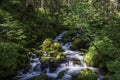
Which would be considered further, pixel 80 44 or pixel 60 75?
pixel 80 44

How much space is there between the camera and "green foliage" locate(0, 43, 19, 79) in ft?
42.4

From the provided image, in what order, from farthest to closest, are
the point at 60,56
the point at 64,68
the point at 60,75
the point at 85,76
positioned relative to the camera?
the point at 60,56 → the point at 64,68 → the point at 60,75 → the point at 85,76

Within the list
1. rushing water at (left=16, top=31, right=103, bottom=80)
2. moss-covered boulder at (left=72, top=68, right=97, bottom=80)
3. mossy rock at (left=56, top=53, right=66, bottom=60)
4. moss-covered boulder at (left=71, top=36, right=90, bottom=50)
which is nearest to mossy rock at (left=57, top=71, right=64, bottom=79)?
rushing water at (left=16, top=31, right=103, bottom=80)

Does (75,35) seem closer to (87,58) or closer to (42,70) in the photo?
(87,58)

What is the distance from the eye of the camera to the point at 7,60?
13094 millimetres

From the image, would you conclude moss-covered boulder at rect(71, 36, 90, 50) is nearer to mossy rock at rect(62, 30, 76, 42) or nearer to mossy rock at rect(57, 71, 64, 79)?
mossy rock at rect(62, 30, 76, 42)

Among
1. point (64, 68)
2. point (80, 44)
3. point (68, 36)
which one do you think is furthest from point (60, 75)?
point (68, 36)

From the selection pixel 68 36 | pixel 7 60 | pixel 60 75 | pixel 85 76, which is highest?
pixel 7 60

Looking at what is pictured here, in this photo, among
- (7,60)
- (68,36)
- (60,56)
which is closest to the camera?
(7,60)

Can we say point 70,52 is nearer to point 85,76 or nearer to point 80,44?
point 80,44

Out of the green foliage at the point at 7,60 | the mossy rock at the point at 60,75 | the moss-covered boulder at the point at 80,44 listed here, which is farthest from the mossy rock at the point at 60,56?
the green foliage at the point at 7,60

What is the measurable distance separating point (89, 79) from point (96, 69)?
6.38ft

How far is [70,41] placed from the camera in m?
21.1

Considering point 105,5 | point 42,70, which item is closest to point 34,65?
point 42,70
